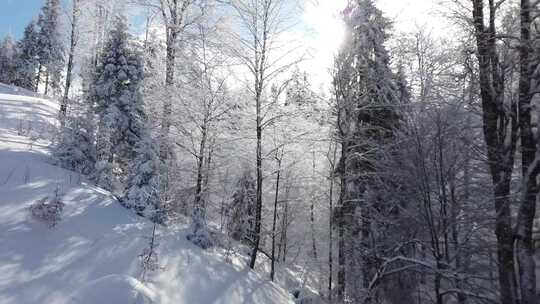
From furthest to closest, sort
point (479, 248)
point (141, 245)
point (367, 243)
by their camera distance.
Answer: point (367, 243) < point (479, 248) < point (141, 245)

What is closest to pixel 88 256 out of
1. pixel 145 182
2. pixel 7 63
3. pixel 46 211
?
pixel 46 211

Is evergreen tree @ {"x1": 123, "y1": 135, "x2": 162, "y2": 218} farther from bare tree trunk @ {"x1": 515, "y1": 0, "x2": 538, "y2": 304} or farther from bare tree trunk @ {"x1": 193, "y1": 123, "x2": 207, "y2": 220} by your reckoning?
bare tree trunk @ {"x1": 515, "y1": 0, "x2": 538, "y2": 304}

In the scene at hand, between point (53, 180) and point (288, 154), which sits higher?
point (288, 154)

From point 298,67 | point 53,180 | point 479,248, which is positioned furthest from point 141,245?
point 479,248

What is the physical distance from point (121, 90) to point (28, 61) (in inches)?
1124

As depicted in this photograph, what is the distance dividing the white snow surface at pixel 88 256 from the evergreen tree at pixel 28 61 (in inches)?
1400

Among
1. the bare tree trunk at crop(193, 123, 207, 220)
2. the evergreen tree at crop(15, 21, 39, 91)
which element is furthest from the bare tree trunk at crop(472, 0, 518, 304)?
the evergreen tree at crop(15, 21, 39, 91)

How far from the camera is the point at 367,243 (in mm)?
14031

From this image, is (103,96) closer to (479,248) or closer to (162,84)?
(162,84)

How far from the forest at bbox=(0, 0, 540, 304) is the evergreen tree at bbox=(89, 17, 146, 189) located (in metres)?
0.07

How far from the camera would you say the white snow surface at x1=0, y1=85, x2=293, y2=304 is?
4508 mm

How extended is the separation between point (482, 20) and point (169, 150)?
31.4 ft

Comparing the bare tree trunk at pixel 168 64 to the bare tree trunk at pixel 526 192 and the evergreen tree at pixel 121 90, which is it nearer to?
the evergreen tree at pixel 121 90

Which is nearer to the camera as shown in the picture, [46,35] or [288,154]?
[288,154]
